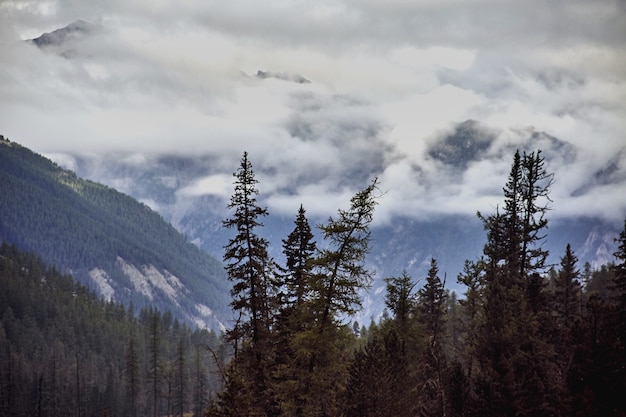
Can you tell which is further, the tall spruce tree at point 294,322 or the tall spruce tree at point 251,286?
the tall spruce tree at point 251,286

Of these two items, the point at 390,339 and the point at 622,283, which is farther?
the point at 390,339

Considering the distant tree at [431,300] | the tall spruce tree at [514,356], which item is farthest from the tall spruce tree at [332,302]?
A: the distant tree at [431,300]

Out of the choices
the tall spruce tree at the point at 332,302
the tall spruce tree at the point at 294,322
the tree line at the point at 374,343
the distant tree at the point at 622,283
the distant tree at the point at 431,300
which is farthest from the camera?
the distant tree at the point at 431,300

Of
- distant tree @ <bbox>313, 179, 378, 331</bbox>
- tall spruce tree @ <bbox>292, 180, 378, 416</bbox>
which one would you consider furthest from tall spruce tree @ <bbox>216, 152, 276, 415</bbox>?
distant tree @ <bbox>313, 179, 378, 331</bbox>

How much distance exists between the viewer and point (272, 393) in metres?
38.4

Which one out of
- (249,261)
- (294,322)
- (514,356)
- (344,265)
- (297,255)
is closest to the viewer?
(514,356)

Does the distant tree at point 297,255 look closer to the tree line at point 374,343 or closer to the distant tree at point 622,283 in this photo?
the tree line at point 374,343

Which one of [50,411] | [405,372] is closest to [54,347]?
[50,411]

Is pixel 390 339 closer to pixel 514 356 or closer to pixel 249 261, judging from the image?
pixel 249 261

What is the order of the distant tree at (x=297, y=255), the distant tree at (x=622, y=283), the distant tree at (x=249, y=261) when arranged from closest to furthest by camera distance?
1. the distant tree at (x=622, y=283)
2. the distant tree at (x=249, y=261)
3. the distant tree at (x=297, y=255)

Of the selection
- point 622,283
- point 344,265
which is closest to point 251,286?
point 344,265

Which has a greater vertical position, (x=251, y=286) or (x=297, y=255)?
(x=297, y=255)

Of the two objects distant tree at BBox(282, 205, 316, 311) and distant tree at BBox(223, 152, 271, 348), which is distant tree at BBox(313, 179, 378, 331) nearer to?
distant tree at BBox(282, 205, 316, 311)

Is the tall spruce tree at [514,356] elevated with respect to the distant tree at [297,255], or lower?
lower
